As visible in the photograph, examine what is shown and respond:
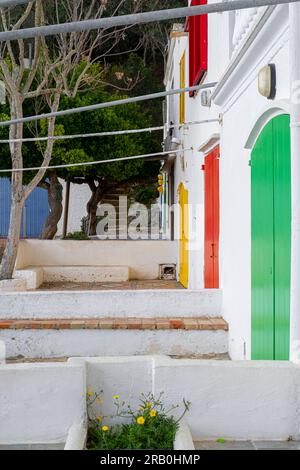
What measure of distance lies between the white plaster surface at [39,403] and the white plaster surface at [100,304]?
2.95 m

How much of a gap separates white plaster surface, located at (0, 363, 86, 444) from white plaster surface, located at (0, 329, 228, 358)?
2484 mm

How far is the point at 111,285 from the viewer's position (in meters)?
13.1

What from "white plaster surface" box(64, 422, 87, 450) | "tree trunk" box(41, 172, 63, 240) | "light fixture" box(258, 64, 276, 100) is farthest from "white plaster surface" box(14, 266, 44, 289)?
"white plaster surface" box(64, 422, 87, 450)

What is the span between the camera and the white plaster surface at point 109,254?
14539 mm

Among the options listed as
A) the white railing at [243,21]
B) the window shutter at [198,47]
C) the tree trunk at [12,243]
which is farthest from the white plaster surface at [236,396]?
the tree trunk at [12,243]

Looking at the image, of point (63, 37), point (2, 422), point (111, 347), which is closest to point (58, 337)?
point (111, 347)

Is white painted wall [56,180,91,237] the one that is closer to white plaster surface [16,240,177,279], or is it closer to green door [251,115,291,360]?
white plaster surface [16,240,177,279]

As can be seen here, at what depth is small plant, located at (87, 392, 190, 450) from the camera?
2.86 m

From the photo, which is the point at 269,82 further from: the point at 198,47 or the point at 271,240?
the point at 198,47

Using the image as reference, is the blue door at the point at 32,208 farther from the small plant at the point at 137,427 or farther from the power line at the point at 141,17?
the power line at the point at 141,17

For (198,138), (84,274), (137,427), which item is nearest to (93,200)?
(84,274)

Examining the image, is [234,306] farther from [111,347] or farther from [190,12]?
[190,12]

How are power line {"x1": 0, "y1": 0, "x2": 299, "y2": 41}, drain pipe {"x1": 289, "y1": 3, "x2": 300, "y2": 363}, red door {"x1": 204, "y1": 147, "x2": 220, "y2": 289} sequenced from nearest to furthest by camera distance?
power line {"x1": 0, "y1": 0, "x2": 299, "y2": 41}
drain pipe {"x1": 289, "y1": 3, "x2": 300, "y2": 363}
red door {"x1": 204, "y1": 147, "x2": 220, "y2": 289}

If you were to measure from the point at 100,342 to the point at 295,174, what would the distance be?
A: 10.1 ft
